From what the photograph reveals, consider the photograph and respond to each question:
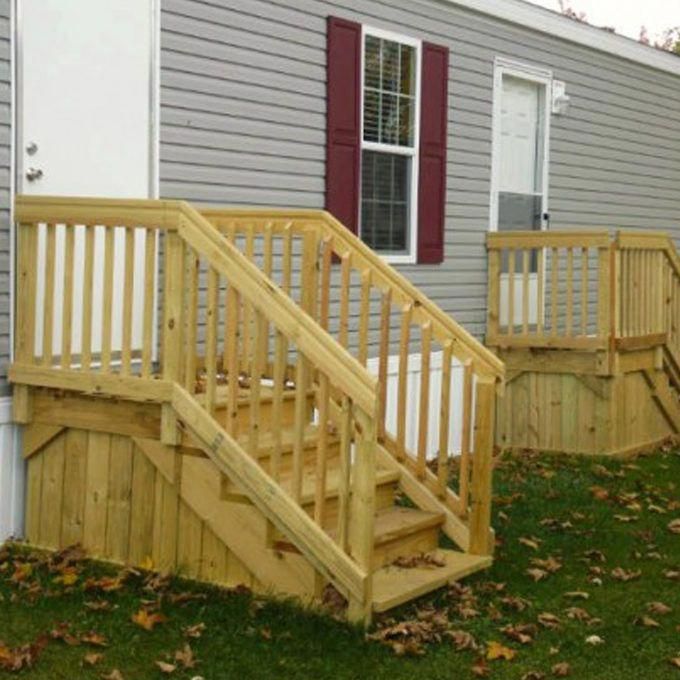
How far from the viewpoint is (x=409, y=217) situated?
30.3 feet

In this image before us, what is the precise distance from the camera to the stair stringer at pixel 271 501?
5000 mm

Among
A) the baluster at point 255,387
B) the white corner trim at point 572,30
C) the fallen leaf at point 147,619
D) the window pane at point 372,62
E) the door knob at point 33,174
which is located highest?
the white corner trim at point 572,30

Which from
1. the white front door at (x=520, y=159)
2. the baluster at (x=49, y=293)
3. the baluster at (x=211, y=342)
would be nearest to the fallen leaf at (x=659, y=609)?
the baluster at (x=211, y=342)

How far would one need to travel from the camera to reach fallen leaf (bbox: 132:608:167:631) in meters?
4.95

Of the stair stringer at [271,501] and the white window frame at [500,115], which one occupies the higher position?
the white window frame at [500,115]

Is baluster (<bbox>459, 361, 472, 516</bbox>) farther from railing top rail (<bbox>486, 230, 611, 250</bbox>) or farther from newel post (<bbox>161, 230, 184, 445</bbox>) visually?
railing top rail (<bbox>486, 230, 611, 250</bbox>)

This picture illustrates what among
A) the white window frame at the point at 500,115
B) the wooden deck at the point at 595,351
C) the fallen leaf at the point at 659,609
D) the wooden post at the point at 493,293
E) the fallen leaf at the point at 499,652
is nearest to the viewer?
the fallen leaf at the point at 499,652

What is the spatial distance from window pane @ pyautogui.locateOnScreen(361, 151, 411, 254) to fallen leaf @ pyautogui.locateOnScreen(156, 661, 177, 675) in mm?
4661

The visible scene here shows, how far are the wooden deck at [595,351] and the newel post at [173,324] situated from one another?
13.5 ft

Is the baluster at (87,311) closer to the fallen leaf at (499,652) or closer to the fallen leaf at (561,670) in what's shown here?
the fallen leaf at (499,652)

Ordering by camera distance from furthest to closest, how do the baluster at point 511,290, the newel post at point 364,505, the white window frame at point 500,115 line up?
the white window frame at point 500,115, the baluster at point 511,290, the newel post at point 364,505

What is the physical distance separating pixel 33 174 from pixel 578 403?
467cm

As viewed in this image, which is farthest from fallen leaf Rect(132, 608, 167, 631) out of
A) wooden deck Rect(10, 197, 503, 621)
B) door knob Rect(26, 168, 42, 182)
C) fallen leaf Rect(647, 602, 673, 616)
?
door knob Rect(26, 168, 42, 182)

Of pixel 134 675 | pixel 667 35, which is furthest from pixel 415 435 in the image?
pixel 667 35
